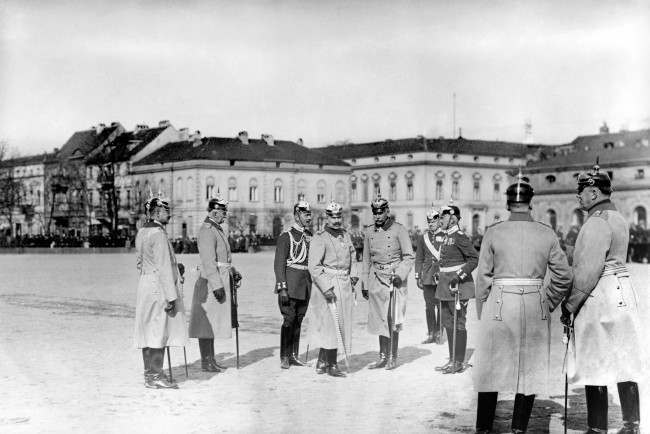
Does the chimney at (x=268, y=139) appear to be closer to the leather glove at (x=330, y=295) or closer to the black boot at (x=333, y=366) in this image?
the leather glove at (x=330, y=295)

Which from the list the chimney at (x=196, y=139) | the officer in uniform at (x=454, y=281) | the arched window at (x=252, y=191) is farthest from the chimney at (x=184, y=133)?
the officer in uniform at (x=454, y=281)

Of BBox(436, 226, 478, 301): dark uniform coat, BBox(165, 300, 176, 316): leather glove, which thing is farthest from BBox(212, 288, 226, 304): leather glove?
BBox(436, 226, 478, 301): dark uniform coat

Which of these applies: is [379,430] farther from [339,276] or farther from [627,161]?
[627,161]

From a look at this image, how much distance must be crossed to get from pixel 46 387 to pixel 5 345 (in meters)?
3.22

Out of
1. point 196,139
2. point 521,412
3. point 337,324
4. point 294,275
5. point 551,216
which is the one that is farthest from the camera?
point 196,139

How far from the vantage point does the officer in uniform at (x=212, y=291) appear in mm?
9805

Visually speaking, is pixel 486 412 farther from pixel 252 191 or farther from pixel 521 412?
pixel 252 191

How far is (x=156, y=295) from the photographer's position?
28.7 ft

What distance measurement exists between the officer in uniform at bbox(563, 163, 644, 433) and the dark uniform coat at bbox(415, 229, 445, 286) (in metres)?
4.99

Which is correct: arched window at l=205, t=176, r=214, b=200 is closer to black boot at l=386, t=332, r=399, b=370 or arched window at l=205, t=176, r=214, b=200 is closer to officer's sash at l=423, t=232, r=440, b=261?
officer's sash at l=423, t=232, r=440, b=261

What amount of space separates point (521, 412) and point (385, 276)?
3.72 metres

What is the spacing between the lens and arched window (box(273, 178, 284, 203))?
77.6 m

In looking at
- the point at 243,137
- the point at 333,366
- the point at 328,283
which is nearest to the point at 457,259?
the point at 328,283

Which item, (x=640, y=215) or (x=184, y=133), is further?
(x=184, y=133)
